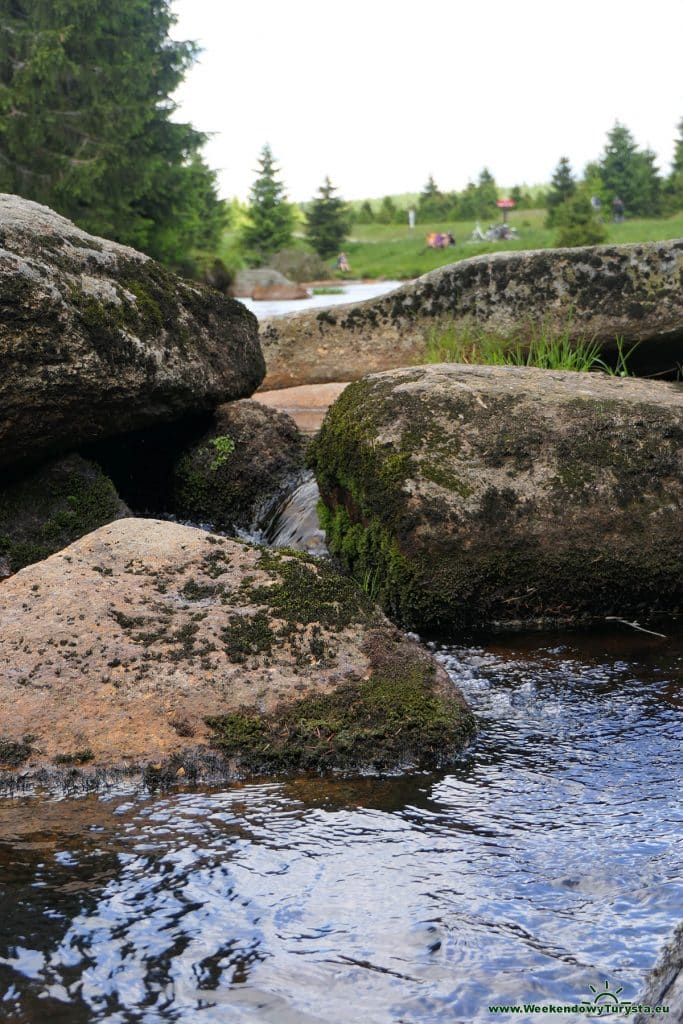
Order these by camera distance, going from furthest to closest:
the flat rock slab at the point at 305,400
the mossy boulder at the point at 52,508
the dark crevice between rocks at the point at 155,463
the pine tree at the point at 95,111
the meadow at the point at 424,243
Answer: the meadow at the point at 424,243
the pine tree at the point at 95,111
the flat rock slab at the point at 305,400
the dark crevice between rocks at the point at 155,463
the mossy boulder at the point at 52,508

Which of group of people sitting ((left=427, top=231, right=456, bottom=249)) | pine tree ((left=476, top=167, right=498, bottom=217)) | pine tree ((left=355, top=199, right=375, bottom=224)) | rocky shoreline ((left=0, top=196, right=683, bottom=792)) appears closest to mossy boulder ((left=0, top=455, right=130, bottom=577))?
rocky shoreline ((left=0, top=196, right=683, bottom=792))

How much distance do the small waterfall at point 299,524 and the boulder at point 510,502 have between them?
31.7 inches

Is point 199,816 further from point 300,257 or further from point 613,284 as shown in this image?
point 300,257

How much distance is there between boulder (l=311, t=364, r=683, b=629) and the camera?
18.7ft

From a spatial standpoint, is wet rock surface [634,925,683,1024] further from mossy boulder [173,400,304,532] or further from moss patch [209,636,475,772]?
mossy boulder [173,400,304,532]

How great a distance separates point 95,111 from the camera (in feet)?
108

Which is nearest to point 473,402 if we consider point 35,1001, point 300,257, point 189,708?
point 189,708

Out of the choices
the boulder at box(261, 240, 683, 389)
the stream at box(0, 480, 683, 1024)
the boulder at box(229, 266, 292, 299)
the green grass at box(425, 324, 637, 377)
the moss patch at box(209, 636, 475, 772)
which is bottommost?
the stream at box(0, 480, 683, 1024)

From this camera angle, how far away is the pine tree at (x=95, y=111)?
105ft

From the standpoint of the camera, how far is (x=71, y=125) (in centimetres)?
3316

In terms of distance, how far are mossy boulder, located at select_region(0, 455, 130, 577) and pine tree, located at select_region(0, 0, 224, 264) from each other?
88.9 feet

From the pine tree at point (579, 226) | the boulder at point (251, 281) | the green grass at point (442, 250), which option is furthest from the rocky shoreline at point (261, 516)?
the boulder at point (251, 281)

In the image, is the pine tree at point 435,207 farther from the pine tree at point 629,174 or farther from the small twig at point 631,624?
the small twig at point 631,624

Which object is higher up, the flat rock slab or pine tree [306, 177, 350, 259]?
pine tree [306, 177, 350, 259]
